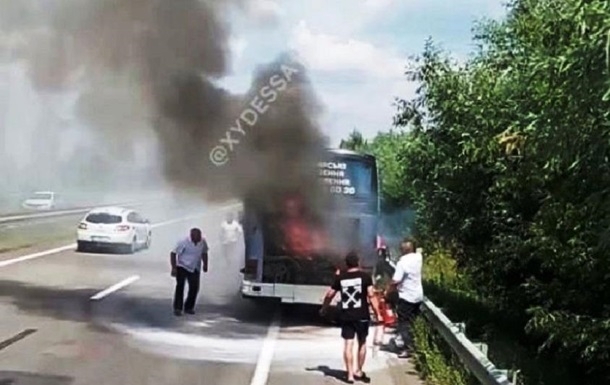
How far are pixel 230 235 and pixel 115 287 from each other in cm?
296

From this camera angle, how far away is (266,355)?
45.4 ft

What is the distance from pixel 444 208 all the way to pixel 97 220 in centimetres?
1668

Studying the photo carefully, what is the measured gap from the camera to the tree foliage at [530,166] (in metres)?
7.05

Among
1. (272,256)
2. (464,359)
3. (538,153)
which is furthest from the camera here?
(272,256)

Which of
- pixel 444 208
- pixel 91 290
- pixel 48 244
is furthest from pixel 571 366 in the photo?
pixel 48 244

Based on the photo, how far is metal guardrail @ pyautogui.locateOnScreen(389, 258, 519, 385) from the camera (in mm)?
8516

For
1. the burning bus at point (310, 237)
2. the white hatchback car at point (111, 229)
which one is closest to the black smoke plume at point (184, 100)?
the burning bus at point (310, 237)

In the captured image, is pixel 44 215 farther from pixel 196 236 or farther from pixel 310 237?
pixel 310 237

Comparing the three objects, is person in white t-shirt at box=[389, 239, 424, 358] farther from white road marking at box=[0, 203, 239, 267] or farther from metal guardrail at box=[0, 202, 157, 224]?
metal guardrail at box=[0, 202, 157, 224]

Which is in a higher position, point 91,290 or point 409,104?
point 409,104

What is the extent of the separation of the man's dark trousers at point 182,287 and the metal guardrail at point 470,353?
18.6 ft

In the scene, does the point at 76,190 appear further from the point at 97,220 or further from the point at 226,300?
the point at 226,300

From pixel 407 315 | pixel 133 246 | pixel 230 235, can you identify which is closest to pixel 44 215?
pixel 133 246

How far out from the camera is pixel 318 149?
1930 centimetres
